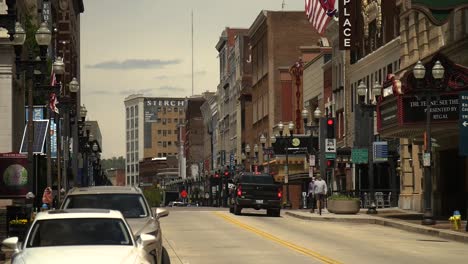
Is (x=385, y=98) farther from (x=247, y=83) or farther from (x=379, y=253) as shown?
(x=247, y=83)

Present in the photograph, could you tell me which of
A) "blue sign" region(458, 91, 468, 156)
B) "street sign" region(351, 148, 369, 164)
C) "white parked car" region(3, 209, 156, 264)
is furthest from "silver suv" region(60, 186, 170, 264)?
"street sign" region(351, 148, 369, 164)

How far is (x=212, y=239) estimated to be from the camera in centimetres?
3331

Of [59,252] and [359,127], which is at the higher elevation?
[359,127]

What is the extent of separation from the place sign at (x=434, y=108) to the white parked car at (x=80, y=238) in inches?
1127

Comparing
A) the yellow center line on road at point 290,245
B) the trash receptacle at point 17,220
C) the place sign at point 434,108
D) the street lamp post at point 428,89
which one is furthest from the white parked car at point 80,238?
the place sign at point 434,108

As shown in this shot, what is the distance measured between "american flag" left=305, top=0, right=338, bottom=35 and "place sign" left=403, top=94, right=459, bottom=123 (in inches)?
1316

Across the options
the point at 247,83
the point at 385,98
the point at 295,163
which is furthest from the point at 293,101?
the point at 385,98

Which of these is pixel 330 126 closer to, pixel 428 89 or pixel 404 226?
pixel 404 226

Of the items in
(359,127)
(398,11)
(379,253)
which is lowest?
(379,253)

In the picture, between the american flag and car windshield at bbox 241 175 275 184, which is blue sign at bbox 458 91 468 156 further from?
the american flag

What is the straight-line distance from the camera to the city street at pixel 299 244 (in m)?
25.7

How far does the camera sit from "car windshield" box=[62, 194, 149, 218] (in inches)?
766

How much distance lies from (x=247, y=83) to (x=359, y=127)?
81.9m

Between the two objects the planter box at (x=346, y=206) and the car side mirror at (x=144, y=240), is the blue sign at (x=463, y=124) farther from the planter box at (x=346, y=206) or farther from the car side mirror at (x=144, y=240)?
the car side mirror at (x=144, y=240)
